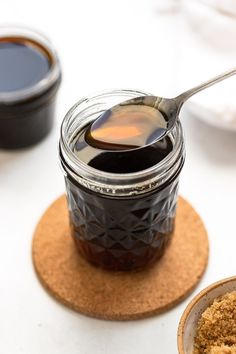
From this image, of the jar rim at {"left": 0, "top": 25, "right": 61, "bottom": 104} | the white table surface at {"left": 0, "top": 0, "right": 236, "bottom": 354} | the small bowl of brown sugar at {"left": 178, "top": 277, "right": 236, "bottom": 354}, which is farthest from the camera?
the jar rim at {"left": 0, "top": 25, "right": 61, "bottom": 104}

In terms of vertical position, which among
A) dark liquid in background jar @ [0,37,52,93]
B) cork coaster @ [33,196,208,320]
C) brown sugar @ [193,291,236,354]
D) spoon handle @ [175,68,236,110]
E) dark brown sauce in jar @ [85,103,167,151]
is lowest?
cork coaster @ [33,196,208,320]

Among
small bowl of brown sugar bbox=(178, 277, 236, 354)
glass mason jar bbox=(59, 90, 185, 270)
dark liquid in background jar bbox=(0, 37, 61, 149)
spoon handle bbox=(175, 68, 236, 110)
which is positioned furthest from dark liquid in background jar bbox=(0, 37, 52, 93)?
small bowl of brown sugar bbox=(178, 277, 236, 354)

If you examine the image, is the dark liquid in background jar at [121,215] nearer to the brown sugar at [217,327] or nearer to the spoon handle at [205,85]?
the spoon handle at [205,85]

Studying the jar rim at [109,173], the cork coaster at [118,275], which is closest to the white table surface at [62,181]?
the cork coaster at [118,275]

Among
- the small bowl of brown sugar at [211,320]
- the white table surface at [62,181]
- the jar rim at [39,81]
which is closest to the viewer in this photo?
the small bowl of brown sugar at [211,320]

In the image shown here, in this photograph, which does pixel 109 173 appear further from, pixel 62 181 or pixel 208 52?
pixel 208 52

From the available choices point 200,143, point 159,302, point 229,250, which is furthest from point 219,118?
point 159,302

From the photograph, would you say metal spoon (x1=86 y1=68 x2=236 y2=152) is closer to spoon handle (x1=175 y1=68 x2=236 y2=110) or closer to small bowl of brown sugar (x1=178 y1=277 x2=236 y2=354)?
spoon handle (x1=175 y1=68 x2=236 y2=110)
